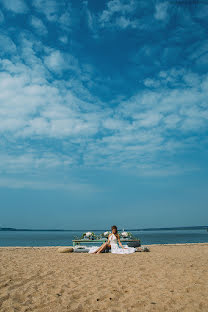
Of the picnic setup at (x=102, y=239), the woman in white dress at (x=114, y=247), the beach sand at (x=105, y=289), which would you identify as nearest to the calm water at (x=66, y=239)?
the picnic setup at (x=102, y=239)

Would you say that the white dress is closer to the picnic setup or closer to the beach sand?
the picnic setup

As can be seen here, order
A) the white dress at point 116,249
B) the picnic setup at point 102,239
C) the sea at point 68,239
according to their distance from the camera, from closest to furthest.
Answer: the white dress at point 116,249 < the picnic setup at point 102,239 < the sea at point 68,239

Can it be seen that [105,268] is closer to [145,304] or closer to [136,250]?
[145,304]

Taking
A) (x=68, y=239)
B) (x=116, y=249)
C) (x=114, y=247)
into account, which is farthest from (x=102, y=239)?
(x=68, y=239)

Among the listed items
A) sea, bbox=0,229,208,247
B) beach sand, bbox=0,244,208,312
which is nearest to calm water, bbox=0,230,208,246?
sea, bbox=0,229,208,247

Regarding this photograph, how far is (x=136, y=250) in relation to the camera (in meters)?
14.4

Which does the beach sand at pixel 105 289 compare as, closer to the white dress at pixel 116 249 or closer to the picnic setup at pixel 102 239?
the white dress at pixel 116 249

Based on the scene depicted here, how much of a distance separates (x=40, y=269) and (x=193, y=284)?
521 centimetres

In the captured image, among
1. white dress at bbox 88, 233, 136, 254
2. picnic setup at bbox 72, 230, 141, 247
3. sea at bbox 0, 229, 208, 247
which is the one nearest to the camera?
white dress at bbox 88, 233, 136, 254

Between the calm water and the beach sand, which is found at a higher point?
the beach sand

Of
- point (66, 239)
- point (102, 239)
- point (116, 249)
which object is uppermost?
point (102, 239)

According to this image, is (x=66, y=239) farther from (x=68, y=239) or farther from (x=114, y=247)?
(x=114, y=247)

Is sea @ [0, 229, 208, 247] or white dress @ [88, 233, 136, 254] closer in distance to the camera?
white dress @ [88, 233, 136, 254]

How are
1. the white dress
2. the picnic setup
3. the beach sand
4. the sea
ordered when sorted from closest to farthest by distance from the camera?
the beach sand → the white dress → the picnic setup → the sea
